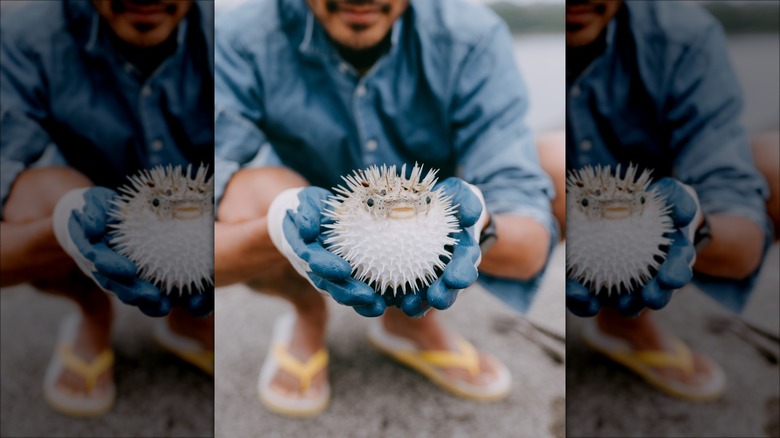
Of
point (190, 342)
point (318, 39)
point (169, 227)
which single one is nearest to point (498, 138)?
point (318, 39)

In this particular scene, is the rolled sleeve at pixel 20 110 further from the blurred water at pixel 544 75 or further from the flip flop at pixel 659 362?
A: the flip flop at pixel 659 362

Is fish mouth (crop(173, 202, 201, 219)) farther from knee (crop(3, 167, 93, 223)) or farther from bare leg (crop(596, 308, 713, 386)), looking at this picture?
bare leg (crop(596, 308, 713, 386))

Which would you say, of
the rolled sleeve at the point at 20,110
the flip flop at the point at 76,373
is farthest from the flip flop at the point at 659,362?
the rolled sleeve at the point at 20,110

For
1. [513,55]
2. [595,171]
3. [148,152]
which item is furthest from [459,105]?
[148,152]

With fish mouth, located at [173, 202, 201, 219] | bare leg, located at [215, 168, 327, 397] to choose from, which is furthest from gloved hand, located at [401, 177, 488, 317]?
fish mouth, located at [173, 202, 201, 219]

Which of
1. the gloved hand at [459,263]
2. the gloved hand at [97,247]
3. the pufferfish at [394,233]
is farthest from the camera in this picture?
the gloved hand at [97,247]

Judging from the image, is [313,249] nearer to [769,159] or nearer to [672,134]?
[672,134]
